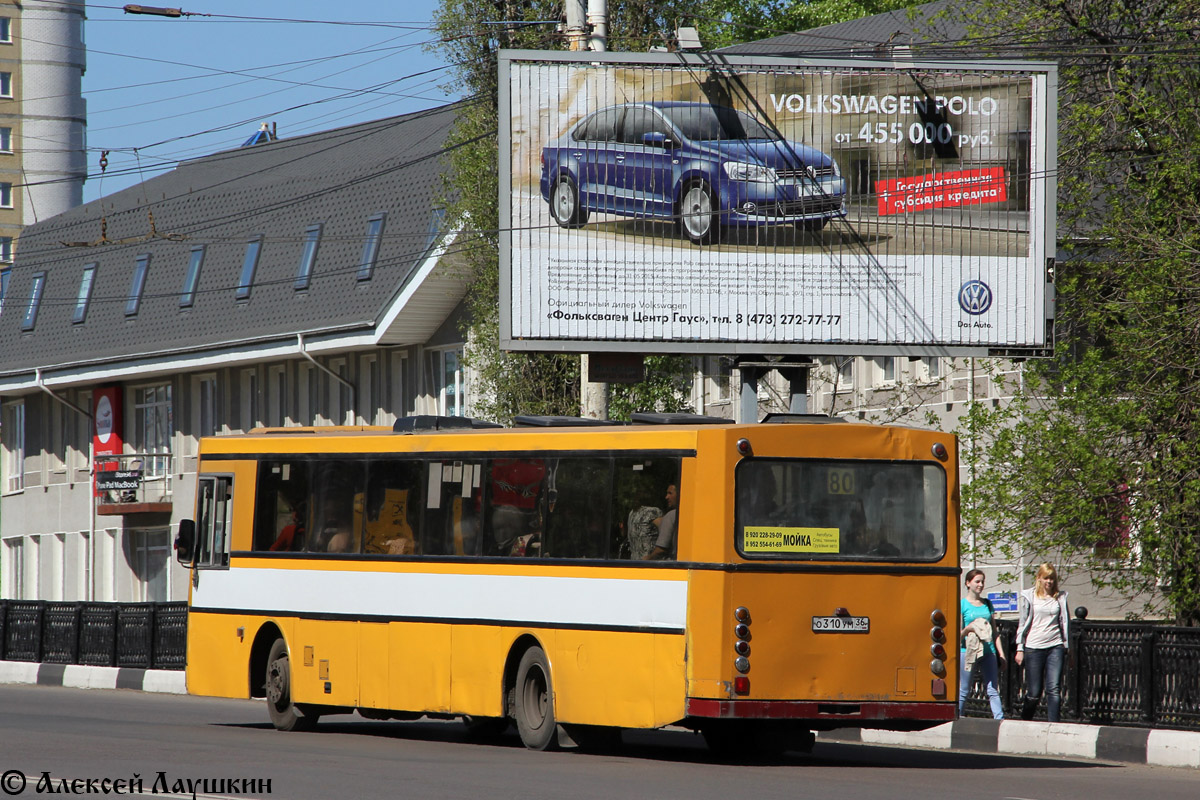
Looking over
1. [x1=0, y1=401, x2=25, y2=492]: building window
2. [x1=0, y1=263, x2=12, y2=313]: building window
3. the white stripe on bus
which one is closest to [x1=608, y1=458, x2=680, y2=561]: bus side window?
the white stripe on bus

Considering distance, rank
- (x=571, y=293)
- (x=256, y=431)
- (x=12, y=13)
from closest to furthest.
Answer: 1. (x=256, y=431)
2. (x=571, y=293)
3. (x=12, y=13)

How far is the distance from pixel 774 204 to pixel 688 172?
3.37 feet

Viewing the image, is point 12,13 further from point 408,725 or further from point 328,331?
point 408,725

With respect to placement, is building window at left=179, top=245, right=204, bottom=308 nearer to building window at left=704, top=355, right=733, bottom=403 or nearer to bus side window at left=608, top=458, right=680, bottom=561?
building window at left=704, top=355, right=733, bottom=403

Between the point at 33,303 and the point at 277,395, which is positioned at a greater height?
the point at 33,303

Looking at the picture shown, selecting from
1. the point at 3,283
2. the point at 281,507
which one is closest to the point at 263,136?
the point at 3,283

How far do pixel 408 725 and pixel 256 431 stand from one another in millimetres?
3367

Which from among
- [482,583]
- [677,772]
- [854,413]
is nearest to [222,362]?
[854,413]

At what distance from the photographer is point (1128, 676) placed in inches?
756

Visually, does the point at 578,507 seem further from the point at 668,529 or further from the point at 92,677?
the point at 92,677

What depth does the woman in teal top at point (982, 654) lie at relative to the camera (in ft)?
65.5

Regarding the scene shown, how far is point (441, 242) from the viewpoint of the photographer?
37469 millimetres

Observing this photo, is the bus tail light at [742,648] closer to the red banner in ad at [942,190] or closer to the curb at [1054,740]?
the curb at [1054,740]

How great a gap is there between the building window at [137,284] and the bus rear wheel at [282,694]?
1235 inches
